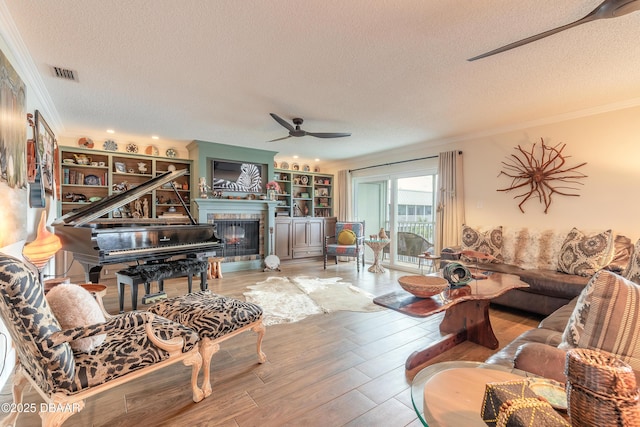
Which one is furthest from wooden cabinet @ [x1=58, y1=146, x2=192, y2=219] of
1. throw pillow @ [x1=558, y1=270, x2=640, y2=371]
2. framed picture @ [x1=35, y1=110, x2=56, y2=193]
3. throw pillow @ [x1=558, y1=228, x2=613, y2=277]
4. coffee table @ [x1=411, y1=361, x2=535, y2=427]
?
throw pillow @ [x1=558, y1=228, x2=613, y2=277]

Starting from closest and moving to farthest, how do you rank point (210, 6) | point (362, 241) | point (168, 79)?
point (210, 6) → point (168, 79) → point (362, 241)

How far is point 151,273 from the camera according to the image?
3.16m

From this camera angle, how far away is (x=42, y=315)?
121cm

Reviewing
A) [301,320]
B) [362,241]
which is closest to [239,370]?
[301,320]

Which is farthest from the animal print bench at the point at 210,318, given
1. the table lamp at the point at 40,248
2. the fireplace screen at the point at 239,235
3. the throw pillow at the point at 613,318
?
the fireplace screen at the point at 239,235

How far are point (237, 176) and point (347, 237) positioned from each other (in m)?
2.60

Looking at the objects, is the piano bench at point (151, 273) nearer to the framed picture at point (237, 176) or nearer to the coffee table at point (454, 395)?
the framed picture at point (237, 176)

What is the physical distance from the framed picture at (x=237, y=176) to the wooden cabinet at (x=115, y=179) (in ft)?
2.04

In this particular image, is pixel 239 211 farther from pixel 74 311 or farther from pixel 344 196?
pixel 74 311

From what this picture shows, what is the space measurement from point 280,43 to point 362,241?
14.8ft

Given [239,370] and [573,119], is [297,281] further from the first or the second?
[573,119]

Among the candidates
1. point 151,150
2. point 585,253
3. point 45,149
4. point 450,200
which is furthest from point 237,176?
point 585,253

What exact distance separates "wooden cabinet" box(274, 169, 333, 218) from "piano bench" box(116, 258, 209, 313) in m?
3.11

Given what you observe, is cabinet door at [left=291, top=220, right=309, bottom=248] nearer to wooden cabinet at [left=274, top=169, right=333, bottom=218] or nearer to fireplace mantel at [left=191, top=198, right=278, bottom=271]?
wooden cabinet at [left=274, top=169, right=333, bottom=218]
